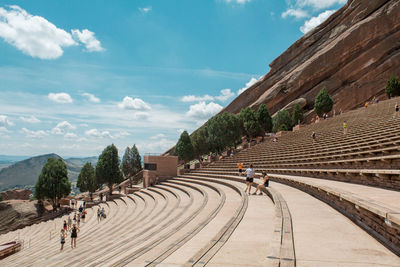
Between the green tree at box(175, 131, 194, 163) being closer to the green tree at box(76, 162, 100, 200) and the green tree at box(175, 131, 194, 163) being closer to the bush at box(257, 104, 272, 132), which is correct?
the bush at box(257, 104, 272, 132)

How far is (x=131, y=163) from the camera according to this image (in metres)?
51.9

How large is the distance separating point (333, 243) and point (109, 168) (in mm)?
41994

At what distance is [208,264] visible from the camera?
161 inches

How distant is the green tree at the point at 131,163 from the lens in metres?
51.5

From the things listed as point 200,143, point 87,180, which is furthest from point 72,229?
point 200,143

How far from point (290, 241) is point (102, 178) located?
4239cm

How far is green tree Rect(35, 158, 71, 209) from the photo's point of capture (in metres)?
37.1

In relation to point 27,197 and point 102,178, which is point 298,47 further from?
point 27,197

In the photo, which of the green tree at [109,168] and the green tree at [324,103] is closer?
the green tree at [109,168]

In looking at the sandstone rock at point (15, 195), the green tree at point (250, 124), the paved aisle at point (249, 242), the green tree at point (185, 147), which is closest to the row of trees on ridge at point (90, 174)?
the green tree at point (185, 147)

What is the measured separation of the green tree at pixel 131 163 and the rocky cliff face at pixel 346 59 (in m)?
31.8

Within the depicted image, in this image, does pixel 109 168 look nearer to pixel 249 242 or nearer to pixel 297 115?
pixel 297 115

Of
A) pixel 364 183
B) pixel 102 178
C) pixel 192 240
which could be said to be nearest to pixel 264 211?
pixel 192 240

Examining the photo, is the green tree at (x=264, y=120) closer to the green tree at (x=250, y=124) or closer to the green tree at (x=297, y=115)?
the green tree at (x=250, y=124)
